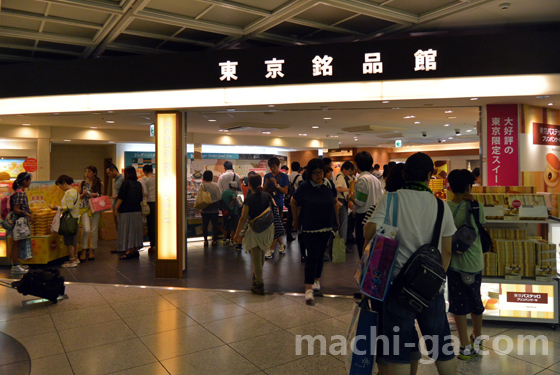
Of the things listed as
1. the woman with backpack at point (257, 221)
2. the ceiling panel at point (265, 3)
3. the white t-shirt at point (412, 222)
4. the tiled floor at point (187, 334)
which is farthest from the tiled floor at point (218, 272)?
the ceiling panel at point (265, 3)

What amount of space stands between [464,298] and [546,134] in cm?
412

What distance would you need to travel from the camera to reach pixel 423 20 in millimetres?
5008

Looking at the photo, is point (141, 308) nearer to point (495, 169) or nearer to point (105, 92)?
point (105, 92)

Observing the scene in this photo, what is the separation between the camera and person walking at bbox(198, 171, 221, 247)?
303 inches

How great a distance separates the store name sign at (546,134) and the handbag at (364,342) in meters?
4.90

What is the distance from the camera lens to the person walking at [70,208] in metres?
6.13

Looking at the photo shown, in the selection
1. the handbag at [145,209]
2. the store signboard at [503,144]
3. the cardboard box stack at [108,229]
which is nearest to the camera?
the store signboard at [503,144]

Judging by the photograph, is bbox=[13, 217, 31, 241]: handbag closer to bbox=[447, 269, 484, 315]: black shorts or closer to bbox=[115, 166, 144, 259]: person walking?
bbox=[115, 166, 144, 259]: person walking

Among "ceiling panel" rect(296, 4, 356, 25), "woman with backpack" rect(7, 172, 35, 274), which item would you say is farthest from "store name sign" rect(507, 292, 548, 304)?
"woman with backpack" rect(7, 172, 35, 274)

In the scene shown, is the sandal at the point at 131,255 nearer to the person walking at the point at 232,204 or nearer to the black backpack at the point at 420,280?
the person walking at the point at 232,204

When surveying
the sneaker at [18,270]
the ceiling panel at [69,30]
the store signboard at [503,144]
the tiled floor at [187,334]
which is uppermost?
the ceiling panel at [69,30]

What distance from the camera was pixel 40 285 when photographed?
4379 millimetres

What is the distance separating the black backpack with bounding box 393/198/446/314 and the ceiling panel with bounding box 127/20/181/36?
15.2ft

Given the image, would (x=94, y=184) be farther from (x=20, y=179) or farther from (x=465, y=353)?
(x=465, y=353)
